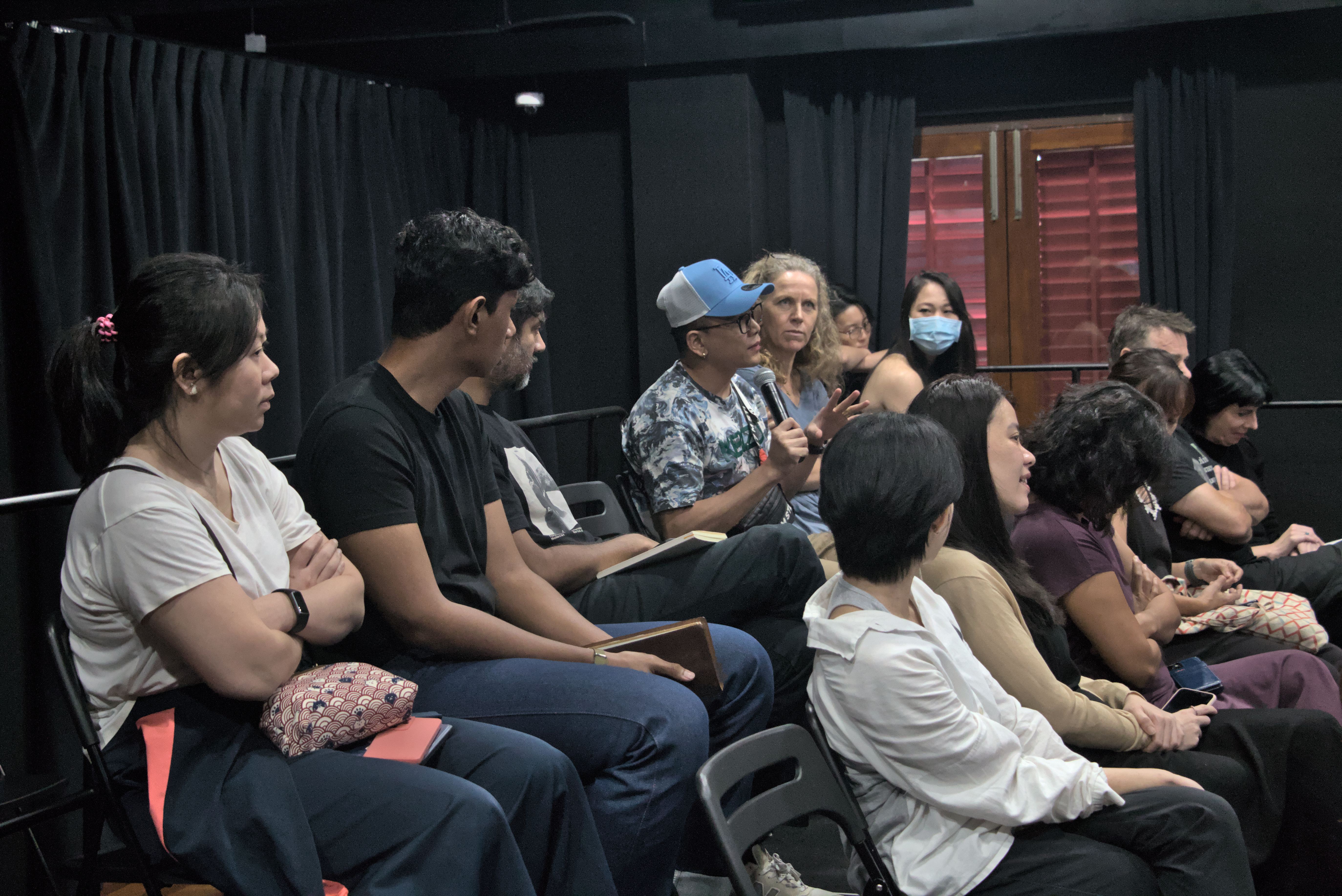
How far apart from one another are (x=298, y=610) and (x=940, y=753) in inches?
34.5

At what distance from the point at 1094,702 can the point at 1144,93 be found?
3.56 m

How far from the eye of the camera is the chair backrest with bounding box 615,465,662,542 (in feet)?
9.27

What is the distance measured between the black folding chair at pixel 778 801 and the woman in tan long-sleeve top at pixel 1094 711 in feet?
1.26

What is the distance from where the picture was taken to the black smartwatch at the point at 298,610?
A: 1.51 m

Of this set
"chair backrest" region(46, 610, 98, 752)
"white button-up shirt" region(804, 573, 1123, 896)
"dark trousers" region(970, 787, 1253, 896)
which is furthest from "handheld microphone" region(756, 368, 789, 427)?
"chair backrest" region(46, 610, 98, 752)

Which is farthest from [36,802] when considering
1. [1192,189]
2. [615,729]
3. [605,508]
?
[1192,189]

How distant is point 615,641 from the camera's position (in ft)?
6.27

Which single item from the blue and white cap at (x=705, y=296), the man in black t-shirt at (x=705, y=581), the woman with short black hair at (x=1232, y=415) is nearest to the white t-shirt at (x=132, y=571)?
the man in black t-shirt at (x=705, y=581)

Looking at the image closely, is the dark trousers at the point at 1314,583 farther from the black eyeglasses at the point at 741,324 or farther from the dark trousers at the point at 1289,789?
the black eyeglasses at the point at 741,324

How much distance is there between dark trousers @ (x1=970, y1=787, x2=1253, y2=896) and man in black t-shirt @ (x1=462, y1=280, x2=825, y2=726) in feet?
2.55

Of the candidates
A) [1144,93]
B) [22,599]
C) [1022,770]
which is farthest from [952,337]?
[22,599]

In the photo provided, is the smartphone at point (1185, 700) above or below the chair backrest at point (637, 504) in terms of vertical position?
below

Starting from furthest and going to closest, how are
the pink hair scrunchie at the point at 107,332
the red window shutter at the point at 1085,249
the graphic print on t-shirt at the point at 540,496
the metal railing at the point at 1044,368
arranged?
the red window shutter at the point at 1085,249
the metal railing at the point at 1044,368
the graphic print on t-shirt at the point at 540,496
the pink hair scrunchie at the point at 107,332

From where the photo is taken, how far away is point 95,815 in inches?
58.5
